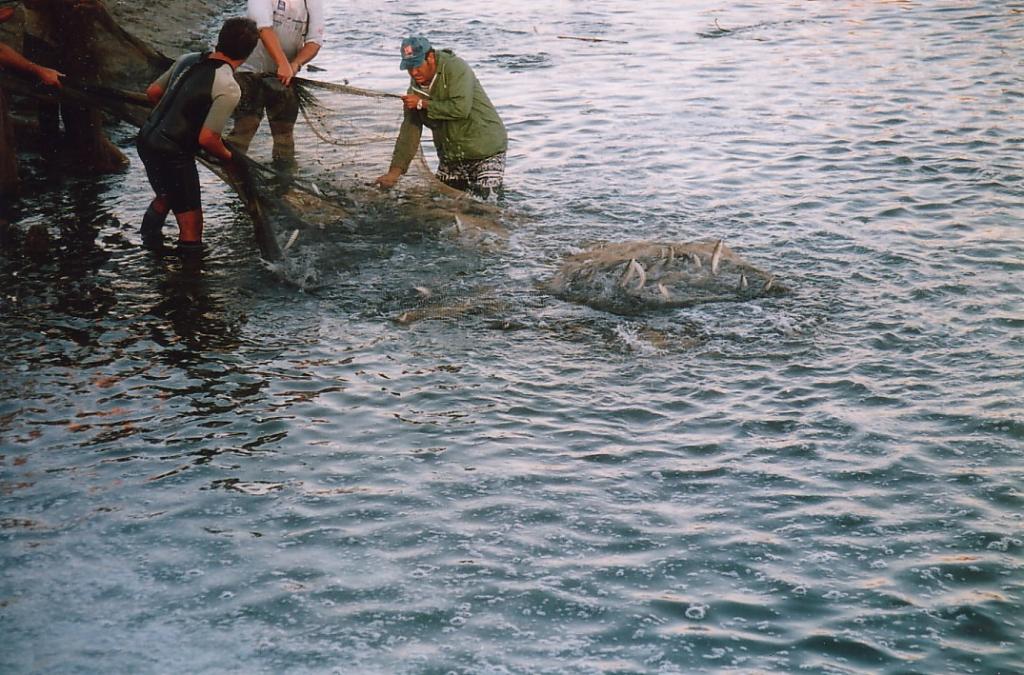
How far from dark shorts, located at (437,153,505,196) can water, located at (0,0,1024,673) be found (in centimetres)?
48

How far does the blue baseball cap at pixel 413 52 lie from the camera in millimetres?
8961

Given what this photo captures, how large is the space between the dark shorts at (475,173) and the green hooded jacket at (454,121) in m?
0.08

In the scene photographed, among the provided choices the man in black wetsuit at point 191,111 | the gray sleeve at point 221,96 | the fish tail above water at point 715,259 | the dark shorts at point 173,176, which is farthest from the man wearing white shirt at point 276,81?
the fish tail above water at point 715,259

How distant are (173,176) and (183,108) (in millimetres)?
661

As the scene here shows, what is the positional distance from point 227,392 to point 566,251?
132 inches

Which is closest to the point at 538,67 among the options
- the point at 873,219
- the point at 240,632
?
the point at 873,219

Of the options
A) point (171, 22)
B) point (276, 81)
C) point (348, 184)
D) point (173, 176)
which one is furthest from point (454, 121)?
point (171, 22)

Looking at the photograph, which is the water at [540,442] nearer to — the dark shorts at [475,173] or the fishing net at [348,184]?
the fishing net at [348,184]

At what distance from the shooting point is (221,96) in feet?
25.1

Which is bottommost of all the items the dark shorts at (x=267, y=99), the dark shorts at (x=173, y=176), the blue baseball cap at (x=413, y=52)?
the dark shorts at (x=173, y=176)

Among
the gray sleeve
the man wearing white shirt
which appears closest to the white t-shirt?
the man wearing white shirt

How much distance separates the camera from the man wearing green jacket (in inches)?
359

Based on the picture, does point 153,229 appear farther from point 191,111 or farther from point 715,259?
point 715,259

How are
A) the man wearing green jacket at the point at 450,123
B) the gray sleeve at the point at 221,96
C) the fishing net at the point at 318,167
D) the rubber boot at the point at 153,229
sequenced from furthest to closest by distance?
1. the man wearing green jacket at the point at 450,123
2. the rubber boot at the point at 153,229
3. the fishing net at the point at 318,167
4. the gray sleeve at the point at 221,96
